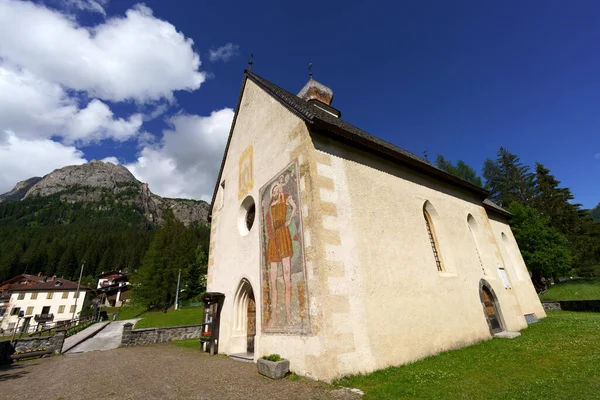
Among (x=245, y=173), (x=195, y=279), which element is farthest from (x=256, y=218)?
(x=195, y=279)

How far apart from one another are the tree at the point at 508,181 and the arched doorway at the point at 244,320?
135ft

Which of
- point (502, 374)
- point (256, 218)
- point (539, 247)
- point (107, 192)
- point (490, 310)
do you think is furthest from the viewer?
point (107, 192)

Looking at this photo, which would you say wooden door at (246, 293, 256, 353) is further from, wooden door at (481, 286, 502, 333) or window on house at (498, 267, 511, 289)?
window on house at (498, 267, 511, 289)

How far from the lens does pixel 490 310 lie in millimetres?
10695

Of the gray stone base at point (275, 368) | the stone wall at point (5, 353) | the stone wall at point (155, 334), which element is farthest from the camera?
the stone wall at point (155, 334)

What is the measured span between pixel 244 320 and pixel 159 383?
4.37m

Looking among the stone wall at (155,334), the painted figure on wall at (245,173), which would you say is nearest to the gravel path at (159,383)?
the stone wall at (155,334)

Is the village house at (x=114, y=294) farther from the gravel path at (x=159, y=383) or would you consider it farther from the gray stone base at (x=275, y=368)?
Answer: the gray stone base at (x=275, y=368)

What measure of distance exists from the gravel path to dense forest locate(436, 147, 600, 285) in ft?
100.0

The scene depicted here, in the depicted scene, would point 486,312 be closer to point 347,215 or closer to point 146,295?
point 347,215

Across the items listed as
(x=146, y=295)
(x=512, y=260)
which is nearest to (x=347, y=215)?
(x=512, y=260)

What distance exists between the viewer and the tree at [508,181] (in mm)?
38812

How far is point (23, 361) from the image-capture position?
11.9 meters

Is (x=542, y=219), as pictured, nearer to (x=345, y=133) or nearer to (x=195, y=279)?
(x=345, y=133)
